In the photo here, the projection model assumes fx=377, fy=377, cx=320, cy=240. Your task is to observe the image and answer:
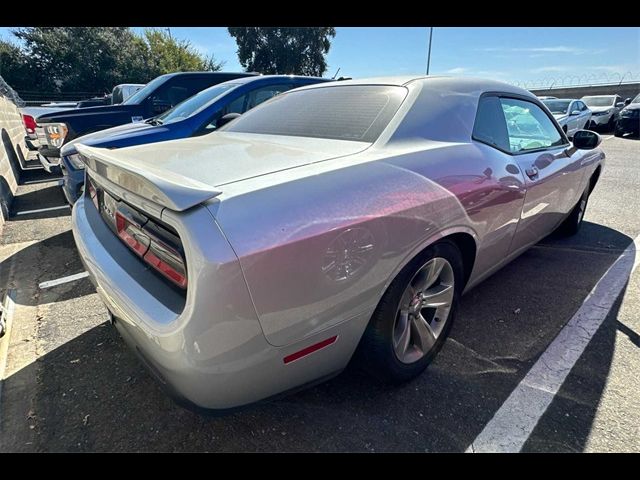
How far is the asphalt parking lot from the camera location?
1.76 m

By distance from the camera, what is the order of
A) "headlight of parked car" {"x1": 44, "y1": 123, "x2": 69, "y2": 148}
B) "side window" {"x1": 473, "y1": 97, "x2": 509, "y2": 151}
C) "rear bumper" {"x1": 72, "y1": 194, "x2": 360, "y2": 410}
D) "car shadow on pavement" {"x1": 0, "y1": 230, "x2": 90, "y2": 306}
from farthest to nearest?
"headlight of parked car" {"x1": 44, "y1": 123, "x2": 69, "y2": 148}, "car shadow on pavement" {"x1": 0, "y1": 230, "x2": 90, "y2": 306}, "side window" {"x1": 473, "y1": 97, "x2": 509, "y2": 151}, "rear bumper" {"x1": 72, "y1": 194, "x2": 360, "y2": 410}

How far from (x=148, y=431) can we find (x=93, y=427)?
0.93 ft

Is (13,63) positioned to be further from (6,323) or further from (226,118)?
(6,323)

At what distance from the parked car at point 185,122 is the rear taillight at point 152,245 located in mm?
2401

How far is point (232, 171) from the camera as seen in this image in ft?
5.03

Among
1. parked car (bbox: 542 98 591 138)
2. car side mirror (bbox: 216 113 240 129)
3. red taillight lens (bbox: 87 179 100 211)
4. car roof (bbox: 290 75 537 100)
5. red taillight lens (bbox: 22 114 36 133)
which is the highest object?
car roof (bbox: 290 75 537 100)

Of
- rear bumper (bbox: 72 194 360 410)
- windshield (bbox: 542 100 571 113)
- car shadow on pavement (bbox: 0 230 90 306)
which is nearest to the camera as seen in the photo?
rear bumper (bbox: 72 194 360 410)

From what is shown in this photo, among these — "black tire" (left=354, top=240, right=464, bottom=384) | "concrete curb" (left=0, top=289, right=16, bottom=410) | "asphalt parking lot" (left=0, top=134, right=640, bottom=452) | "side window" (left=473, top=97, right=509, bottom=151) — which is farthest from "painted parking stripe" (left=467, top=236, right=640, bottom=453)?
"concrete curb" (left=0, top=289, right=16, bottom=410)

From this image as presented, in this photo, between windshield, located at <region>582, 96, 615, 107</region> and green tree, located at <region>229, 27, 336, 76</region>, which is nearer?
windshield, located at <region>582, 96, 615, 107</region>

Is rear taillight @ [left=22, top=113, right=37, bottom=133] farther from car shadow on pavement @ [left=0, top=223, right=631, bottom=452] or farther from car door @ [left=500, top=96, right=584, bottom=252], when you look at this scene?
car door @ [left=500, top=96, right=584, bottom=252]

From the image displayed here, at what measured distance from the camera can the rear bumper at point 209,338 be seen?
1.22 meters

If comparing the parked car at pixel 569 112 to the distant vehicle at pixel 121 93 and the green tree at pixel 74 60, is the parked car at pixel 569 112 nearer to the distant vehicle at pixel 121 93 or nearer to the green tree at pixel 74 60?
the distant vehicle at pixel 121 93

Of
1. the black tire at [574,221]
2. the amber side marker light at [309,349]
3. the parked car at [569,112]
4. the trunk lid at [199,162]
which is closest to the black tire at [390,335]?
the amber side marker light at [309,349]

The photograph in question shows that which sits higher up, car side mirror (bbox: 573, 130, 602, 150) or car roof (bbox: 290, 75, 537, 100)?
car roof (bbox: 290, 75, 537, 100)
